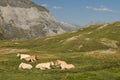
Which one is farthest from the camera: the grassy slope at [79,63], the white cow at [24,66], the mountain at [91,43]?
the mountain at [91,43]

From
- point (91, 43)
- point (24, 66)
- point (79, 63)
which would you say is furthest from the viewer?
point (91, 43)

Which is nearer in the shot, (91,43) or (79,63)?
(79,63)

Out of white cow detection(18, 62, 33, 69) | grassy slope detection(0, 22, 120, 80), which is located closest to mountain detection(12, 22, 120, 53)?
grassy slope detection(0, 22, 120, 80)

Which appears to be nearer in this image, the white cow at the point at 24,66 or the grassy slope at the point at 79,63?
the grassy slope at the point at 79,63

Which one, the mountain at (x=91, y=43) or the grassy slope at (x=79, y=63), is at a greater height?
the mountain at (x=91, y=43)

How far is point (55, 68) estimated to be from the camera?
218 feet

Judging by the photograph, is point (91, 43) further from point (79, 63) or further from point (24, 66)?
point (24, 66)

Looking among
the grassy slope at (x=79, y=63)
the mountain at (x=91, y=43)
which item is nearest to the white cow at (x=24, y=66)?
the grassy slope at (x=79, y=63)

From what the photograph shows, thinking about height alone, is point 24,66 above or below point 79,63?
below

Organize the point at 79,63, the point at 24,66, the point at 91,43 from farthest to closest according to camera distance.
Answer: the point at 91,43 → the point at 79,63 → the point at 24,66

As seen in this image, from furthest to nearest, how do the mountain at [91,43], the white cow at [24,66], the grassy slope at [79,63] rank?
the mountain at [91,43], the white cow at [24,66], the grassy slope at [79,63]

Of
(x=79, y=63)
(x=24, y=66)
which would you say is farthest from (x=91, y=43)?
(x=24, y=66)

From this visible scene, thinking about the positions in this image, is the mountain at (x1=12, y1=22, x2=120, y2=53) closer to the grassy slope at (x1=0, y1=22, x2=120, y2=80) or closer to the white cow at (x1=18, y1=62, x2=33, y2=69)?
the grassy slope at (x1=0, y1=22, x2=120, y2=80)

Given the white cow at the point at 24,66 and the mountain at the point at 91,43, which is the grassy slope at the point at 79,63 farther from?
the white cow at the point at 24,66
